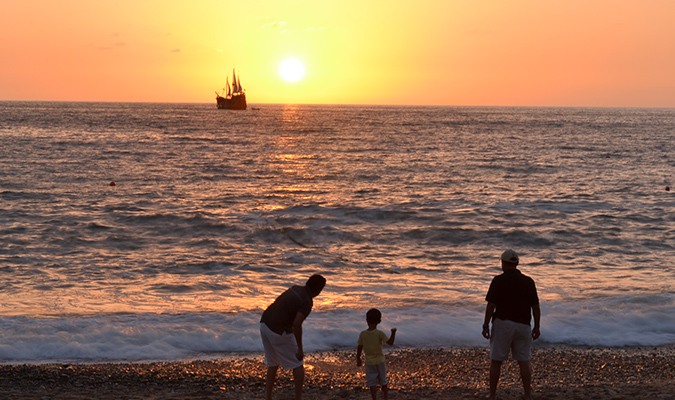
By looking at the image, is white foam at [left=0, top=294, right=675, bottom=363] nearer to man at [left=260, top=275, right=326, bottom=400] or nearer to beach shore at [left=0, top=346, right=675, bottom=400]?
beach shore at [left=0, top=346, right=675, bottom=400]

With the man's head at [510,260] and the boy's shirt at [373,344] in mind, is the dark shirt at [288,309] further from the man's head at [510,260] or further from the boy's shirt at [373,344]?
the man's head at [510,260]

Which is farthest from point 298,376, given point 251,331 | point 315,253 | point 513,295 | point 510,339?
point 315,253

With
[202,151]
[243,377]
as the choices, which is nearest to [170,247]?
[243,377]

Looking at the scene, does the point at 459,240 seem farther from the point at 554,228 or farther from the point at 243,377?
the point at 243,377

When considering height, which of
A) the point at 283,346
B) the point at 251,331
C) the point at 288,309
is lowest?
the point at 251,331

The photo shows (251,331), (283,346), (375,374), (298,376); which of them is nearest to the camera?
(283,346)

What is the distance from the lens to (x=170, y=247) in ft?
57.1

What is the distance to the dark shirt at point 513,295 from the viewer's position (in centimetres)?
636

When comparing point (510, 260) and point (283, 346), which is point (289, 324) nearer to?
point (283, 346)

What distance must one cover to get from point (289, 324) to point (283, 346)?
0.91 ft

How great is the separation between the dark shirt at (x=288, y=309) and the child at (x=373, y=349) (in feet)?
2.53

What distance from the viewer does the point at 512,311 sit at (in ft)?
21.0

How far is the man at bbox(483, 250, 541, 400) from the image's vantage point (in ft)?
20.9

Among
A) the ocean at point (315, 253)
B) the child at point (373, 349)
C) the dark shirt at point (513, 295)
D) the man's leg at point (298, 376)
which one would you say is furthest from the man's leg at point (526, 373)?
the ocean at point (315, 253)
